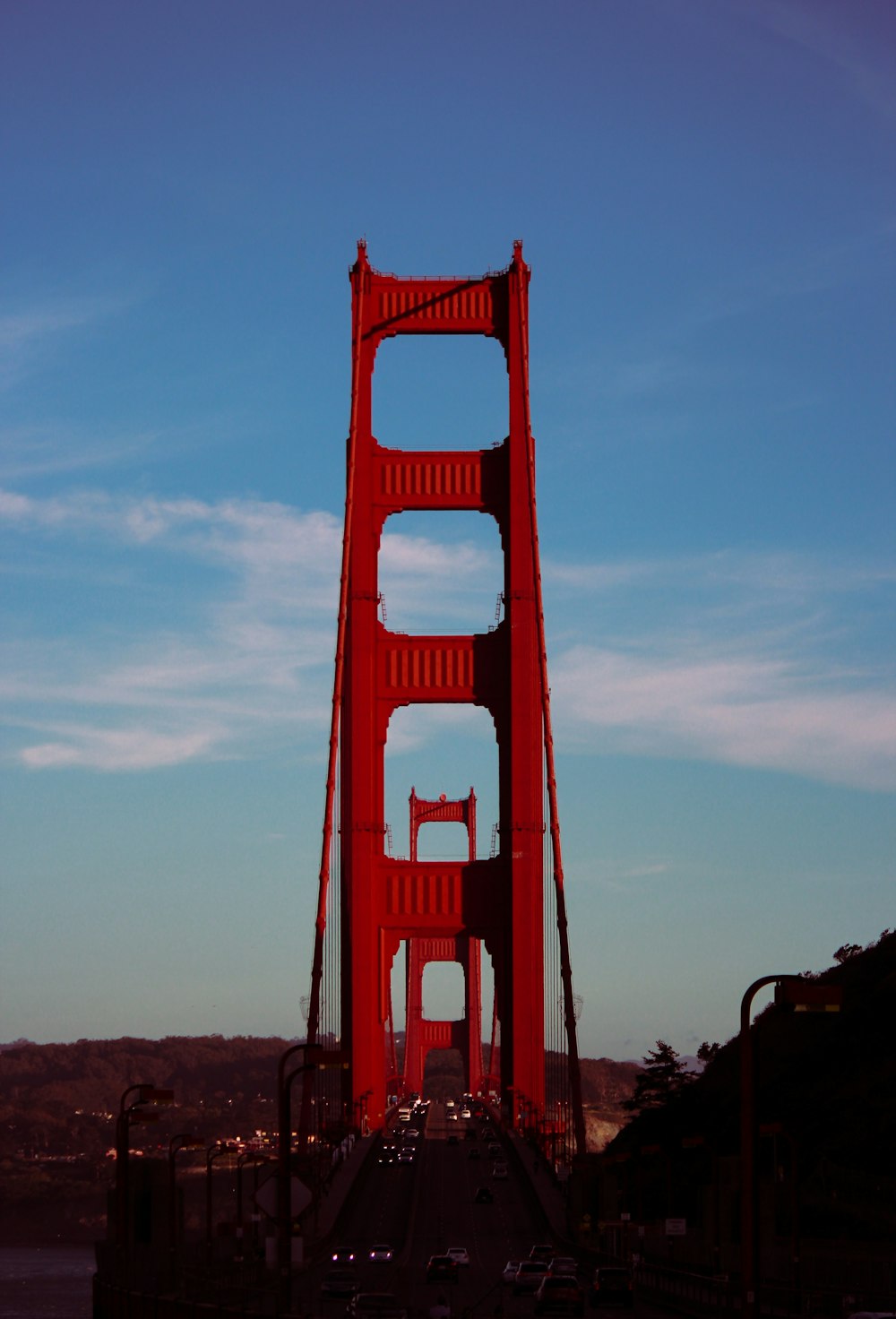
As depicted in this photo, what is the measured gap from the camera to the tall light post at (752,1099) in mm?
19906

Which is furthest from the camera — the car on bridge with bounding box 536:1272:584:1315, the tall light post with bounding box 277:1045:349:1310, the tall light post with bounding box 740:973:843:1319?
the car on bridge with bounding box 536:1272:584:1315

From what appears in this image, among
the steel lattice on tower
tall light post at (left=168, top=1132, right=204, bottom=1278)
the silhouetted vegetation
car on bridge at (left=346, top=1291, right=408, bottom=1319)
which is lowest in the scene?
car on bridge at (left=346, top=1291, right=408, bottom=1319)

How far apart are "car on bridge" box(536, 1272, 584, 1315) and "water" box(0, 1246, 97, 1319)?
77.9 metres

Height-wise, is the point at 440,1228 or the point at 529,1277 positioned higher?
the point at 440,1228

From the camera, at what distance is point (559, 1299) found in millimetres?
33844

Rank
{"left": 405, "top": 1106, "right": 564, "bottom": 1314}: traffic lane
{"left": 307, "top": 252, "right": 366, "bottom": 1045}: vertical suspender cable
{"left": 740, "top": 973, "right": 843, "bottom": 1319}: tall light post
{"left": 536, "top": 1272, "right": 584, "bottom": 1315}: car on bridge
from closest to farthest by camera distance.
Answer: {"left": 740, "top": 973, "right": 843, "bottom": 1319}: tall light post, {"left": 536, "top": 1272, "right": 584, "bottom": 1315}: car on bridge, {"left": 405, "top": 1106, "right": 564, "bottom": 1314}: traffic lane, {"left": 307, "top": 252, "right": 366, "bottom": 1045}: vertical suspender cable

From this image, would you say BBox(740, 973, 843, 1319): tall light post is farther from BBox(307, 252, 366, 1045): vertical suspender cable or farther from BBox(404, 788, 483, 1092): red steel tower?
Result: BBox(404, 788, 483, 1092): red steel tower

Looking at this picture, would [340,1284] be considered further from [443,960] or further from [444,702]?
[443,960]

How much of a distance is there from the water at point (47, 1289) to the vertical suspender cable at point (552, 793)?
173ft

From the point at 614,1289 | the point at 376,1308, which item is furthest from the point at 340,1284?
the point at 376,1308

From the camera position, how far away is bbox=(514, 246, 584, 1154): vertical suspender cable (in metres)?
58.7

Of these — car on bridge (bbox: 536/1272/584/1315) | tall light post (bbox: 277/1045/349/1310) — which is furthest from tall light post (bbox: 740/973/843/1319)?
car on bridge (bbox: 536/1272/584/1315)

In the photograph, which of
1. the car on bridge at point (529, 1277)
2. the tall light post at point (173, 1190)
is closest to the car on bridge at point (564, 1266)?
the car on bridge at point (529, 1277)

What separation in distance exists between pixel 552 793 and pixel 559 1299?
113 feet
